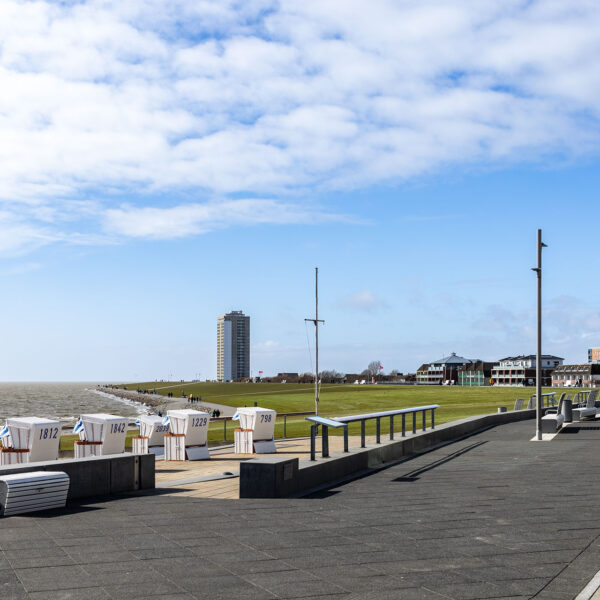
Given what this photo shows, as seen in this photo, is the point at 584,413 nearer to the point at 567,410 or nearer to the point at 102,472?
the point at 567,410

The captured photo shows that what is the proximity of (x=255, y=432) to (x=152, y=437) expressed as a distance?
3.24 m

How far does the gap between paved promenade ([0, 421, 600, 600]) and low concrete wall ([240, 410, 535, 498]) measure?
0.38m

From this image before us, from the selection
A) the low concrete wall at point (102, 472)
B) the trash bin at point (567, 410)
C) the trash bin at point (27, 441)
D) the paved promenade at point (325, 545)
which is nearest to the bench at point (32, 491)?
the paved promenade at point (325, 545)

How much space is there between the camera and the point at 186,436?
19141 mm

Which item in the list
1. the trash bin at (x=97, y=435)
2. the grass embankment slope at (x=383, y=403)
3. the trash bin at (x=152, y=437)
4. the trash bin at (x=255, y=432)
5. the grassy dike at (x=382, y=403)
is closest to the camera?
the trash bin at (x=97, y=435)

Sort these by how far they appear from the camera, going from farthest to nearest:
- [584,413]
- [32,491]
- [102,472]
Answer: [584,413] → [102,472] → [32,491]

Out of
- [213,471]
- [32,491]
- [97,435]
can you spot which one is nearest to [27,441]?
[97,435]

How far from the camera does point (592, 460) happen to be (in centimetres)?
1456

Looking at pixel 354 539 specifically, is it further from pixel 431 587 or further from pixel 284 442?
pixel 284 442

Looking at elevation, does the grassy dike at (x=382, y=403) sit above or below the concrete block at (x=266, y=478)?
below

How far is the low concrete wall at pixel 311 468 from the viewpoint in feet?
33.4

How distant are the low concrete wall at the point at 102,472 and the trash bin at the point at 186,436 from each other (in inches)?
306

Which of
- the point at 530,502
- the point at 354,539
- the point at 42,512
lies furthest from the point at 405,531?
the point at 42,512

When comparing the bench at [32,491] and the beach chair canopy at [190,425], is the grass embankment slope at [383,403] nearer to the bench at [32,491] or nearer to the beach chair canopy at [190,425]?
the beach chair canopy at [190,425]
